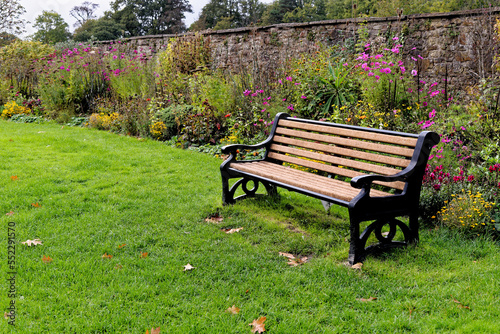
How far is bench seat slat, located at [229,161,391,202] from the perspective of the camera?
3.43 m

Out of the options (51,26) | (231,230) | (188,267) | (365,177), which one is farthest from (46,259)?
(51,26)

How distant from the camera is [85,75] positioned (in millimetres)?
10742

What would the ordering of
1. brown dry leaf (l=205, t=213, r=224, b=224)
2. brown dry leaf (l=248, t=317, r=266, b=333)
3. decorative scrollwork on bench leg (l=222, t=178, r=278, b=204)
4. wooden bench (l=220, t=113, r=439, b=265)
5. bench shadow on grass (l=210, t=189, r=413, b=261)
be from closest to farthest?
brown dry leaf (l=248, t=317, r=266, b=333) < wooden bench (l=220, t=113, r=439, b=265) < bench shadow on grass (l=210, t=189, r=413, b=261) < brown dry leaf (l=205, t=213, r=224, b=224) < decorative scrollwork on bench leg (l=222, t=178, r=278, b=204)

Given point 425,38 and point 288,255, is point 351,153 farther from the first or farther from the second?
point 425,38

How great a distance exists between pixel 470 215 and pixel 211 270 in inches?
91.8

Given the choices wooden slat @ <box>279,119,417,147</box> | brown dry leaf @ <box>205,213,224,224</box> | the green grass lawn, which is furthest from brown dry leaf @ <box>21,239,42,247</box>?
wooden slat @ <box>279,119,417,147</box>

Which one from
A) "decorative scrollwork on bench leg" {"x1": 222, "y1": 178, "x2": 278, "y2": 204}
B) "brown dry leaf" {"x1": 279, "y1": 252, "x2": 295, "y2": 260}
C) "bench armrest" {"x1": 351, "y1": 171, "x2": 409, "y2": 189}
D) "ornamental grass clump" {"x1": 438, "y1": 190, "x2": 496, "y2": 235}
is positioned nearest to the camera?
"bench armrest" {"x1": 351, "y1": 171, "x2": 409, "y2": 189}

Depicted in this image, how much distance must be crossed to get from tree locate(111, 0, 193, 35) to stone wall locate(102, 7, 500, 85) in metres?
40.6

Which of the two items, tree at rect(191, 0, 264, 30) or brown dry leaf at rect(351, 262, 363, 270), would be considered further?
tree at rect(191, 0, 264, 30)

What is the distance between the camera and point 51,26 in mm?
53344

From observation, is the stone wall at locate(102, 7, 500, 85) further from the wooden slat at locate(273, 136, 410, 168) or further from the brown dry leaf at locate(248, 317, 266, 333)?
the brown dry leaf at locate(248, 317, 266, 333)

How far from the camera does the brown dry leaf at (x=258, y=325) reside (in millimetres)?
2410

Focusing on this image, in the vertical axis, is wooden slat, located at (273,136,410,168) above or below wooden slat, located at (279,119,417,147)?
below

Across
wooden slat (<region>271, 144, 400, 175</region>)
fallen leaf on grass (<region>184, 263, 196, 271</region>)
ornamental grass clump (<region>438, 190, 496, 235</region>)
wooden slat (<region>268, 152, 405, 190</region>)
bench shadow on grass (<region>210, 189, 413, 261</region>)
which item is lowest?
bench shadow on grass (<region>210, 189, 413, 261</region>)
